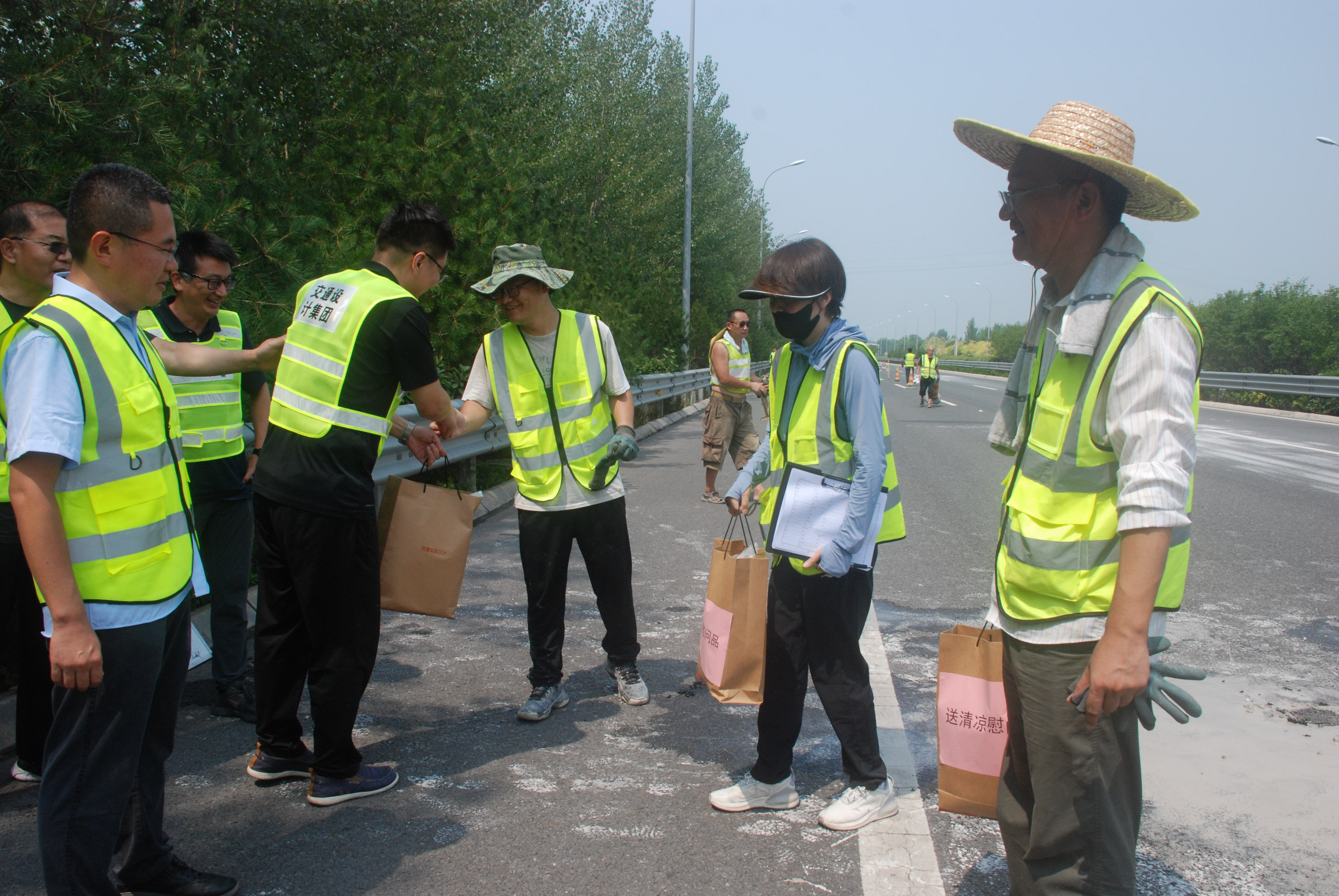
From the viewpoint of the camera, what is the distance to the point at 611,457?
14.0 ft

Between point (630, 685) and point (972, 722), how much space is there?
209cm

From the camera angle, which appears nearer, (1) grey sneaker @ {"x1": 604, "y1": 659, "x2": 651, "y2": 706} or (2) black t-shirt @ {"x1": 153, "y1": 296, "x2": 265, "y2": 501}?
(2) black t-shirt @ {"x1": 153, "y1": 296, "x2": 265, "y2": 501}

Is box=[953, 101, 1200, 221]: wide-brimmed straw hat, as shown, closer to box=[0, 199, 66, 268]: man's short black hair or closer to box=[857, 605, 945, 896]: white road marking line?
box=[857, 605, 945, 896]: white road marking line

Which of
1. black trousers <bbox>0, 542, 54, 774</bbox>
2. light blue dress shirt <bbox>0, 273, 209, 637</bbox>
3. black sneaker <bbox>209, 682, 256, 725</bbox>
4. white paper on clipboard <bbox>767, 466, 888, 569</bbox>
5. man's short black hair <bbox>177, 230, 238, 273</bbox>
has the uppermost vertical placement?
man's short black hair <bbox>177, 230, 238, 273</bbox>

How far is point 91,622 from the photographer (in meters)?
2.32

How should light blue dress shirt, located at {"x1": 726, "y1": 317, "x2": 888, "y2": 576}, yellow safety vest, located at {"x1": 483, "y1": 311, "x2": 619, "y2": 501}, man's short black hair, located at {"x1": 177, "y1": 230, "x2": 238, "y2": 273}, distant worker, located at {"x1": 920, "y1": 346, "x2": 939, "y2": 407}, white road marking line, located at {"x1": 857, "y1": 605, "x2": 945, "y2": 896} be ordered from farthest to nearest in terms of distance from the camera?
distant worker, located at {"x1": 920, "y1": 346, "x2": 939, "y2": 407} → yellow safety vest, located at {"x1": 483, "y1": 311, "x2": 619, "y2": 501} → man's short black hair, located at {"x1": 177, "y1": 230, "x2": 238, "y2": 273} → light blue dress shirt, located at {"x1": 726, "y1": 317, "x2": 888, "y2": 576} → white road marking line, located at {"x1": 857, "y1": 605, "x2": 945, "y2": 896}

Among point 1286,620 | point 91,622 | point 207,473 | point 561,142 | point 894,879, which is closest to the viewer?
point 91,622

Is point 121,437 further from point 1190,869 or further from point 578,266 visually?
point 578,266

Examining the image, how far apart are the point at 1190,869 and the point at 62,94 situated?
5.06 m

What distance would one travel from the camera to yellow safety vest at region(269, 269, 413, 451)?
3.25 metres

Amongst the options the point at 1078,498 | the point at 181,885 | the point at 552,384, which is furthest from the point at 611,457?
the point at 1078,498

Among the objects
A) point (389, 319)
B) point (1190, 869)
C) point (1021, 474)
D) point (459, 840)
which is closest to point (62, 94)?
point (389, 319)

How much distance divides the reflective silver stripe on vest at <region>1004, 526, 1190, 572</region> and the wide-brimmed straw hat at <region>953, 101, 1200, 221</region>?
0.72m

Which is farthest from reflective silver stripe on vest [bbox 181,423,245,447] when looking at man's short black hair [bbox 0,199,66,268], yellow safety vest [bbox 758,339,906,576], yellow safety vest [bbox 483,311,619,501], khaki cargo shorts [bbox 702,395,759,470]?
khaki cargo shorts [bbox 702,395,759,470]
